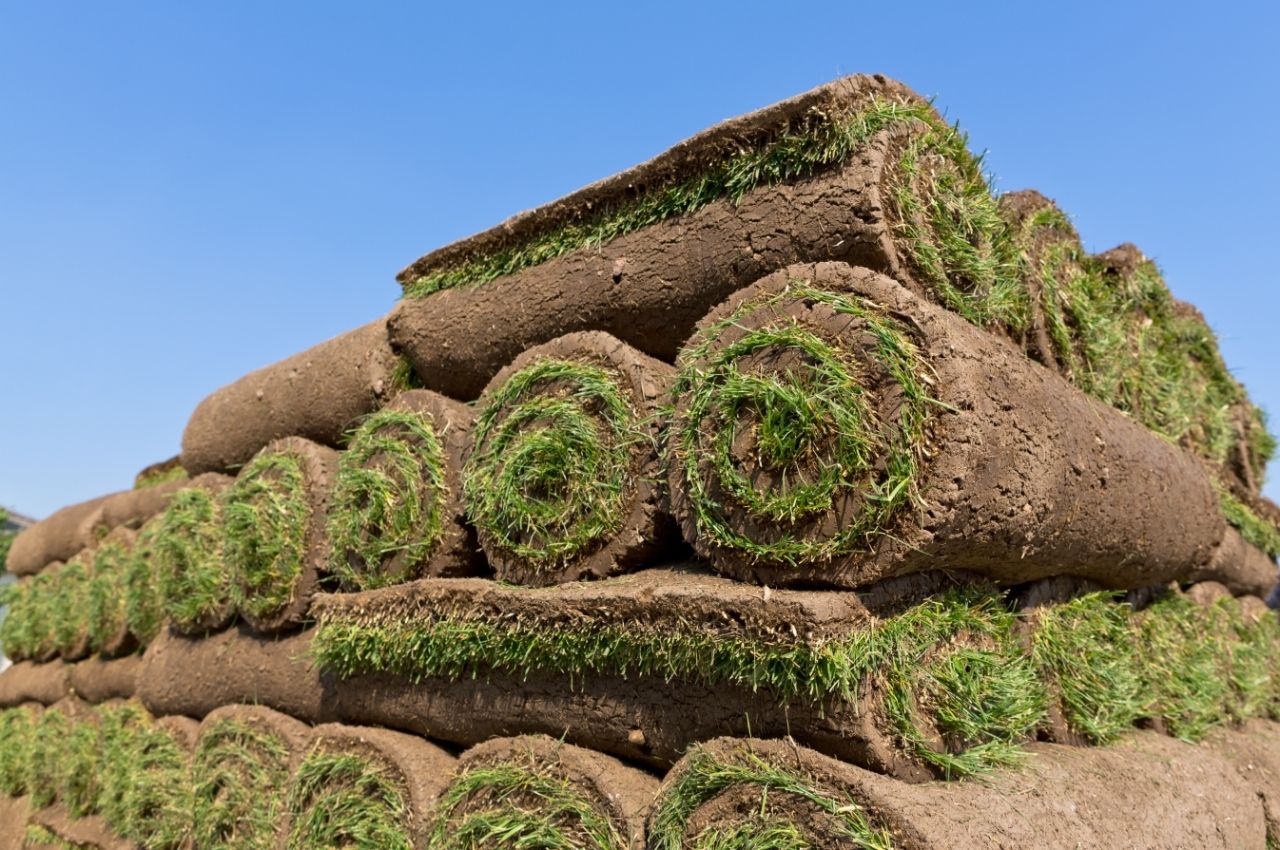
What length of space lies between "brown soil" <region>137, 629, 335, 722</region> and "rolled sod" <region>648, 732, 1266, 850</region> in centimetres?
151

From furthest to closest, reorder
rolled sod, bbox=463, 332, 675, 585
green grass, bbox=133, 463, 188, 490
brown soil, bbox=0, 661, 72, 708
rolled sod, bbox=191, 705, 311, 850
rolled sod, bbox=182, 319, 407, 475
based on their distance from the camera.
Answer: green grass, bbox=133, 463, 188, 490 < brown soil, bbox=0, 661, 72, 708 < rolled sod, bbox=182, 319, 407, 475 < rolled sod, bbox=191, 705, 311, 850 < rolled sod, bbox=463, 332, 675, 585

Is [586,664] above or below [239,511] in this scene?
below

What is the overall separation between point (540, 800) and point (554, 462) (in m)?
0.79

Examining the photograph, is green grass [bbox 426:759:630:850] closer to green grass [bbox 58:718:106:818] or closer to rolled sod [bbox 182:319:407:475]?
rolled sod [bbox 182:319:407:475]

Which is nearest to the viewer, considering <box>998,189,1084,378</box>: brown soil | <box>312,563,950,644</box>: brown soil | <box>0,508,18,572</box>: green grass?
<box>312,563,950,644</box>: brown soil

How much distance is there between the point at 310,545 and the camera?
3.09 metres

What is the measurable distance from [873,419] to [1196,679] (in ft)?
6.61

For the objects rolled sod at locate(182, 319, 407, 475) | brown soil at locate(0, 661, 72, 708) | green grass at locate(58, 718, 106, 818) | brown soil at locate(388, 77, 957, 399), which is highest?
brown soil at locate(388, 77, 957, 399)

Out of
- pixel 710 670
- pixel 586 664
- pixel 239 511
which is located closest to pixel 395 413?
pixel 239 511

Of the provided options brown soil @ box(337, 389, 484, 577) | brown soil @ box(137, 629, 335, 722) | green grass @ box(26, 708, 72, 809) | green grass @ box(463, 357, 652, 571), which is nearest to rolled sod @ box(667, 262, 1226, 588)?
green grass @ box(463, 357, 652, 571)

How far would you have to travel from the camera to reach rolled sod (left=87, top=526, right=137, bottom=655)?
15.5 feet

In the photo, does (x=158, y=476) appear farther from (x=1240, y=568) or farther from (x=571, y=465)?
(x=1240, y=568)

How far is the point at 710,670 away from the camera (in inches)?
75.0

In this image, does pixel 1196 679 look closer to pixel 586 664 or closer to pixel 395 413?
pixel 586 664
